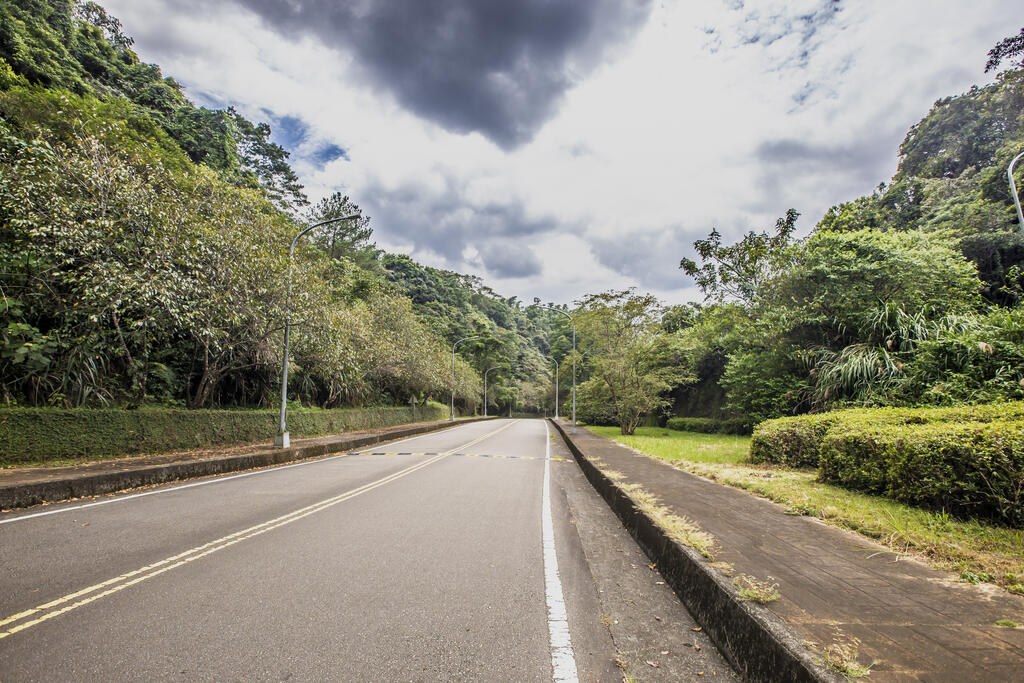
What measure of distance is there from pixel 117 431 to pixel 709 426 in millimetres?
23716

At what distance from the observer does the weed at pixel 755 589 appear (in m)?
2.81

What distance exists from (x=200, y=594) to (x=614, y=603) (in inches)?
124

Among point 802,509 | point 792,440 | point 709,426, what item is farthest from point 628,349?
point 802,509

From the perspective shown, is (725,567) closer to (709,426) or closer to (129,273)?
(129,273)

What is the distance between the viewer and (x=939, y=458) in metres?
4.91

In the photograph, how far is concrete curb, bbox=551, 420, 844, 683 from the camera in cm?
218

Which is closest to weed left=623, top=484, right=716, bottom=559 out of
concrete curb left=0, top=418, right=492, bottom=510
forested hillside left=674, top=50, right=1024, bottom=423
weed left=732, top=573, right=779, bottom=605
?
weed left=732, top=573, right=779, bottom=605

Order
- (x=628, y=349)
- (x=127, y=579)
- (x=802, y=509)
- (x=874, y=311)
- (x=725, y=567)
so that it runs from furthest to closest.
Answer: (x=628, y=349), (x=874, y=311), (x=802, y=509), (x=127, y=579), (x=725, y=567)

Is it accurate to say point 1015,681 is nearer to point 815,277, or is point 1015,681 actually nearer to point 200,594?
point 200,594

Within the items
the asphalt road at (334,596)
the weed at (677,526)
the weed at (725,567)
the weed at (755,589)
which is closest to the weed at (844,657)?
the weed at (755,589)

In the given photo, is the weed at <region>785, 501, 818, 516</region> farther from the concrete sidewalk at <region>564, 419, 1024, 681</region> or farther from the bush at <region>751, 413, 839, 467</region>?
the bush at <region>751, 413, 839, 467</region>

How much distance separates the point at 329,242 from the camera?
47906 mm

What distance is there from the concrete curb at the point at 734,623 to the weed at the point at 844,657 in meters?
0.07

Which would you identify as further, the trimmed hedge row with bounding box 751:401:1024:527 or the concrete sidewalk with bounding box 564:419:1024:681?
the trimmed hedge row with bounding box 751:401:1024:527
